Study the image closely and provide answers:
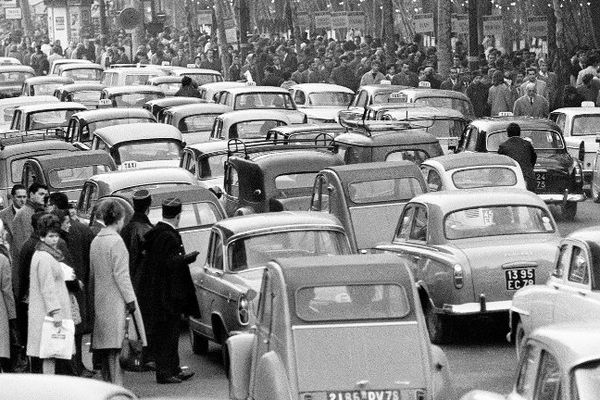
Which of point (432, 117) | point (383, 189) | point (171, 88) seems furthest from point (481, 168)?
point (171, 88)

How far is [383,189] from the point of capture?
61.0ft

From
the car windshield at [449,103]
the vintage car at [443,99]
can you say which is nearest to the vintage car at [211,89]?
the vintage car at [443,99]

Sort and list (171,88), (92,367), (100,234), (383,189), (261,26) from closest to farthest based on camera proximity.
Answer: (100,234) < (92,367) < (383,189) < (171,88) < (261,26)

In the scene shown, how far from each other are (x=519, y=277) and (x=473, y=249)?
1.59 feet

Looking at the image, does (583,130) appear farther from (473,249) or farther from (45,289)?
(45,289)

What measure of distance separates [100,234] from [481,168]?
8654 millimetres

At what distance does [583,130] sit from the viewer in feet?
89.9

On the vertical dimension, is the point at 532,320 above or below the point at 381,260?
below

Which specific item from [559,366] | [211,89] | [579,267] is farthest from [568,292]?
[211,89]

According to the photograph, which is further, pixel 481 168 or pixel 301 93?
pixel 301 93

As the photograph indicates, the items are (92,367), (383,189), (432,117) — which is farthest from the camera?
(432,117)

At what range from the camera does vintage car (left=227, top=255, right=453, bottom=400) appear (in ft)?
33.2

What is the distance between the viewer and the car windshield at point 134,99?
35.7 meters

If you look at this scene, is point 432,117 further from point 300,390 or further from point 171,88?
point 300,390
